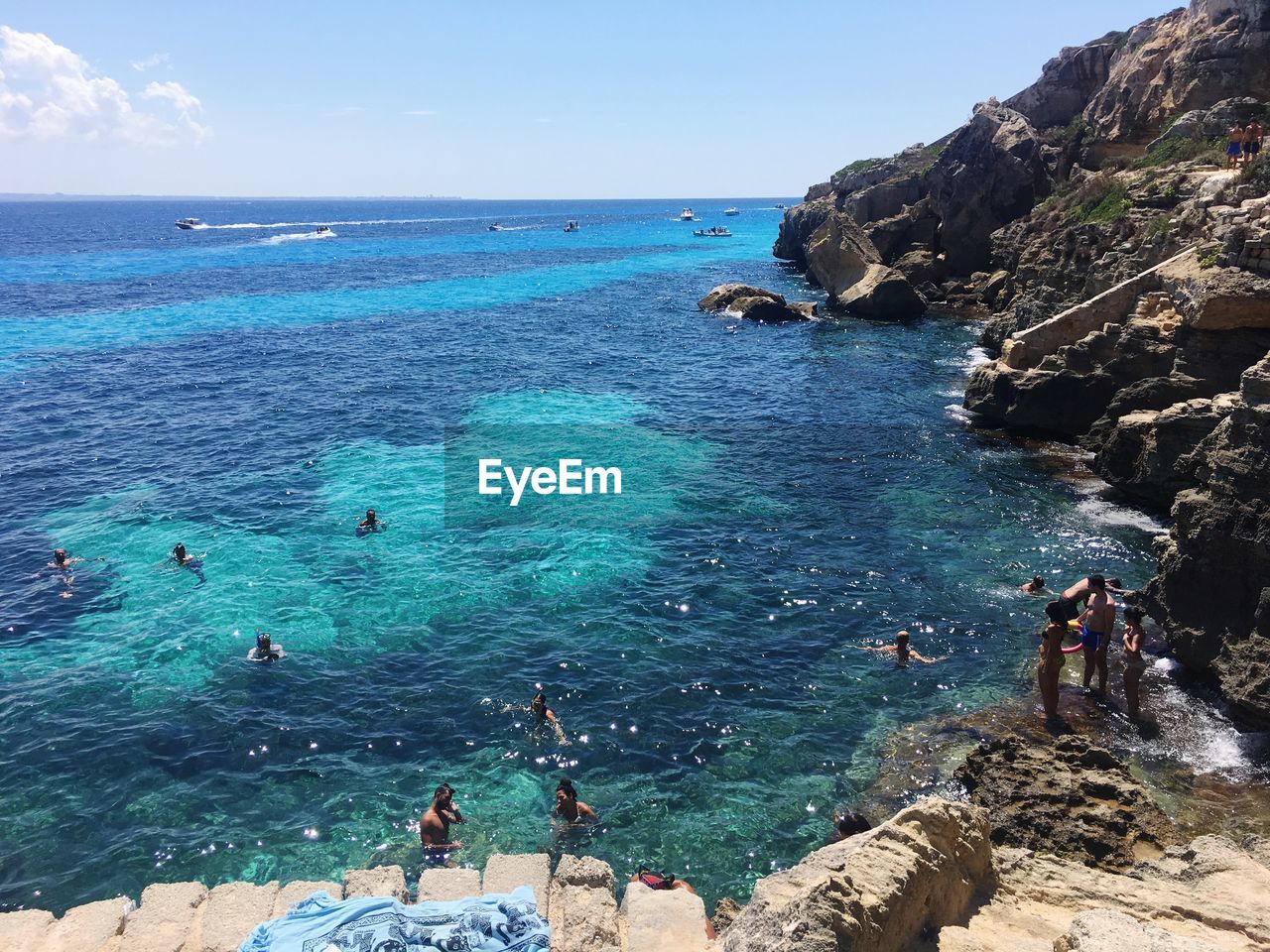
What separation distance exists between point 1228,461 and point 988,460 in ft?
44.8

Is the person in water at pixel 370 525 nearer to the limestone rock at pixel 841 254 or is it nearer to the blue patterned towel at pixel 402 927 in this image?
the blue patterned towel at pixel 402 927

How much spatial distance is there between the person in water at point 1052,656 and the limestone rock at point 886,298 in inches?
1720

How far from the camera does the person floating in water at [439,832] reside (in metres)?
12.7

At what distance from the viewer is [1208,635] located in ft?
49.8

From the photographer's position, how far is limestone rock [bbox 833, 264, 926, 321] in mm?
54969

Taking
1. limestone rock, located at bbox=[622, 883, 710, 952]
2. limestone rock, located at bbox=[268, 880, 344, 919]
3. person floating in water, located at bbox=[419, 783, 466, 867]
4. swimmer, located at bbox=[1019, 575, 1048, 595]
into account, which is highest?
swimmer, located at bbox=[1019, 575, 1048, 595]

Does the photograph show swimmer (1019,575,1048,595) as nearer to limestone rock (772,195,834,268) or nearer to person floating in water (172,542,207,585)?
person floating in water (172,542,207,585)

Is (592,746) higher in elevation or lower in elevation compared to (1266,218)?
lower

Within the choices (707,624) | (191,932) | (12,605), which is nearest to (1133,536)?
(707,624)

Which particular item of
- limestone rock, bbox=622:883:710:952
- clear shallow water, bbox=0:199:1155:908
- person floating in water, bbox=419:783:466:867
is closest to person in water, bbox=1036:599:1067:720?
clear shallow water, bbox=0:199:1155:908

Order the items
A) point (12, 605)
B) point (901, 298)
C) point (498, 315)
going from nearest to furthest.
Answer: point (12, 605) → point (901, 298) → point (498, 315)

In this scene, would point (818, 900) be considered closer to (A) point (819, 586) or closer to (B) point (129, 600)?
(A) point (819, 586)

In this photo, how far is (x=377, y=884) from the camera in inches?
400

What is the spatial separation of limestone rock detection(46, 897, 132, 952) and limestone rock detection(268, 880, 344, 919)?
1.95 metres
